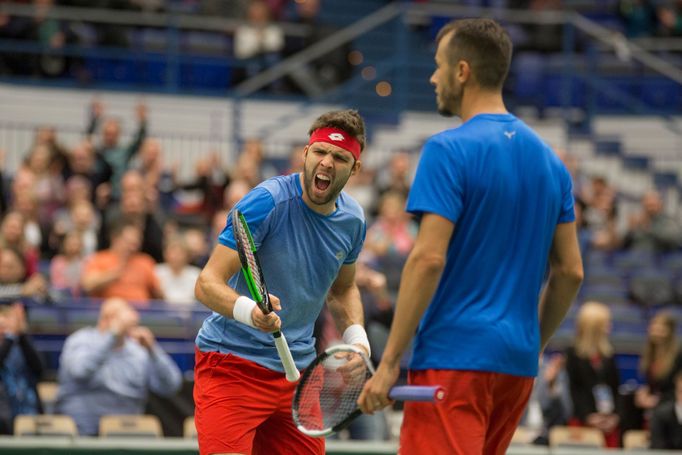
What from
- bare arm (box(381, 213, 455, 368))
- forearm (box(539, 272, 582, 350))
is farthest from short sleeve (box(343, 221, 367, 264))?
bare arm (box(381, 213, 455, 368))

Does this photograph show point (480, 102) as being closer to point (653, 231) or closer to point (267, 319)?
point (267, 319)

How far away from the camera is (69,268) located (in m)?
11.7

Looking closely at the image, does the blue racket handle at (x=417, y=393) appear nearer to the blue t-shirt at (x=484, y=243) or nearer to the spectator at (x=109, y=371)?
the blue t-shirt at (x=484, y=243)

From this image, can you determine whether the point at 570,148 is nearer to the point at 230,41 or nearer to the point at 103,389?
the point at 230,41

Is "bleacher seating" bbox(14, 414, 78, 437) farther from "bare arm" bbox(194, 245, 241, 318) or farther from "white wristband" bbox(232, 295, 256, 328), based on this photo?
"white wristband" bbox(232, 295, 256, 328)

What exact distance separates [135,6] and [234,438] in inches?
515

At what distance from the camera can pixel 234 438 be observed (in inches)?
210

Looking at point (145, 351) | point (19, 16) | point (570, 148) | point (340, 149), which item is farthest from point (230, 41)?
point (340, 149)

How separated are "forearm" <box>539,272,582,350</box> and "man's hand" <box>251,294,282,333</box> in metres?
1.06

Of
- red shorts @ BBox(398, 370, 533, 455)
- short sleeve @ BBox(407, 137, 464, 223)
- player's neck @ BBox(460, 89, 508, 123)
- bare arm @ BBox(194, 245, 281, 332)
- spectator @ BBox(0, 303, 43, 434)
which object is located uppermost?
player's neck @ BBox(460, 89, 508, 123)

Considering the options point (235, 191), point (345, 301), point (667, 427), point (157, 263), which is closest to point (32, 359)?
point (157, 263)

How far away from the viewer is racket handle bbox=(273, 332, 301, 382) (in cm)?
510

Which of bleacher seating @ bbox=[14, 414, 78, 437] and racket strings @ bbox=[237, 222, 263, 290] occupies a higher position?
racket strings @ bbox=[237, 222, 263, 290]

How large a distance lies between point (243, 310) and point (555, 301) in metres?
1.27
